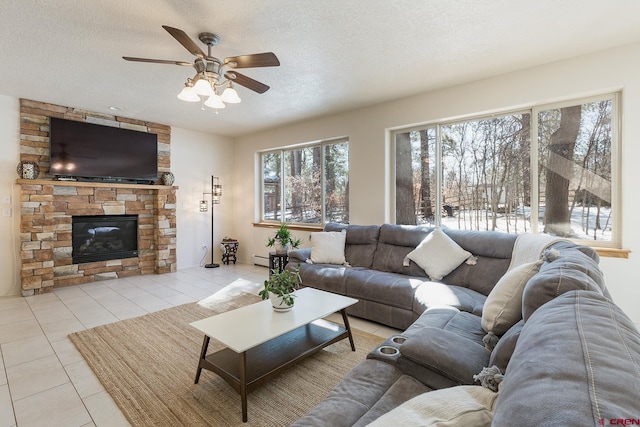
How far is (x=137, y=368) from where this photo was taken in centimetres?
223

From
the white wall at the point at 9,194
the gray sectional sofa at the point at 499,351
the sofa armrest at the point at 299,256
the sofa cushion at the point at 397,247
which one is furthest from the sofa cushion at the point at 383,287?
the white wall at the point at 9,194

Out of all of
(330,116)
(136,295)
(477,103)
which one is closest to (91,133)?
(136,295)

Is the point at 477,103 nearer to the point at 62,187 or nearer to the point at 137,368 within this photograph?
the point at 137,368

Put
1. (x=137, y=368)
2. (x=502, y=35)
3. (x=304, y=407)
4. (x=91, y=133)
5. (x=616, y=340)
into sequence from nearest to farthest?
(x=616, y=340)
(x=304, y=407)
(x=137, y=368)
(x=502, y=35)
(x=91, y=133)

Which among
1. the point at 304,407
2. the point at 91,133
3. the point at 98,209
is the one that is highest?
the point at 91,133

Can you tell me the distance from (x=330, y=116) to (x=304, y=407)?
4009mm

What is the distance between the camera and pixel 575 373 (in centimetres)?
55

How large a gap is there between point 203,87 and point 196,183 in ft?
13.0

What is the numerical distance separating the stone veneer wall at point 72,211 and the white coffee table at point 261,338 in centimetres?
360

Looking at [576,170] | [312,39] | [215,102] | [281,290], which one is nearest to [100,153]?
[215,102]

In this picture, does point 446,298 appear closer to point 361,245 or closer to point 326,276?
point 326,276

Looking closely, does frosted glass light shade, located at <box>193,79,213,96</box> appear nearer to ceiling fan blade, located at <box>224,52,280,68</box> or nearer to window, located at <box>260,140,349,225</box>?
ceiling fan blade, located at <box>224,52,280,68</box>

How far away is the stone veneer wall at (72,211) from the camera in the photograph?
4066 mm

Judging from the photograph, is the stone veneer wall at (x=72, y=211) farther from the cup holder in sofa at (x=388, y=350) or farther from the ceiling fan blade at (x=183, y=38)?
the cup holder in sofa at (x=388, y=350)
